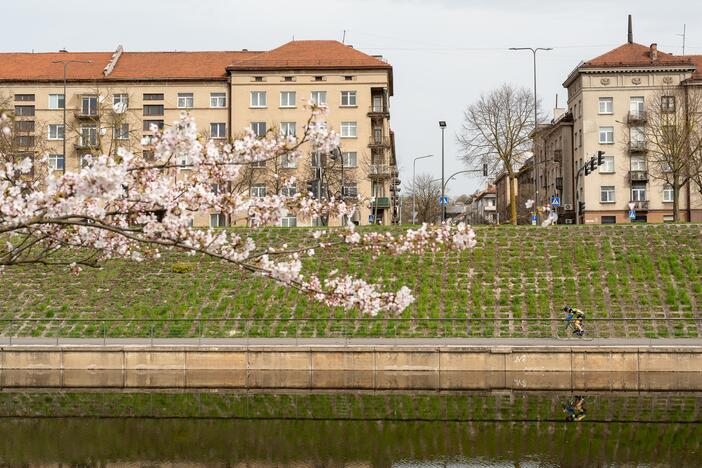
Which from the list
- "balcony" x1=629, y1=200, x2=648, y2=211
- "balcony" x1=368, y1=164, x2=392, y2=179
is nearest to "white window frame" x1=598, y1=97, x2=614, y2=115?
"balcony" x1=629, y1=200, x2=648, y2=211

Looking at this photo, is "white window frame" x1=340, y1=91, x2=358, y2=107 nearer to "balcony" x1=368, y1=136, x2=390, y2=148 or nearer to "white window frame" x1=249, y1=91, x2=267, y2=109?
"balcony" x1=368, y1=136, x2=390, y2=148

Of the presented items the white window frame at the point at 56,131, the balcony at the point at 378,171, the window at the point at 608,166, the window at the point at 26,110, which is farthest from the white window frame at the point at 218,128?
the window at the point at 608,166

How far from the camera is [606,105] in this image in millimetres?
87250

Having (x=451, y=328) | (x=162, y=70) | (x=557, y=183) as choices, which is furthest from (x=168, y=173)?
(x=557, y=183)

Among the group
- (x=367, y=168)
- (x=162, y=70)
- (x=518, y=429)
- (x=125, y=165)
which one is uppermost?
(x=162, y=70)

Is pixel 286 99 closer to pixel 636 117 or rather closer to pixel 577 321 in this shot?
pixel 636 117

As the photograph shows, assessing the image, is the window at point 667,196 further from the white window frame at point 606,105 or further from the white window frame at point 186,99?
the white window frame at point 186,99

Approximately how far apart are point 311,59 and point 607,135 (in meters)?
28.7

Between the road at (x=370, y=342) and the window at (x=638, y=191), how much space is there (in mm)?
54765

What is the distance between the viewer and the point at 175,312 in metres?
41.2

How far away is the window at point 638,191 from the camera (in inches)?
3425

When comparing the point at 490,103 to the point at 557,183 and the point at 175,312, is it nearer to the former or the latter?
the point at 557,183

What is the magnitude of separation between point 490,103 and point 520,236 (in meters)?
28.2

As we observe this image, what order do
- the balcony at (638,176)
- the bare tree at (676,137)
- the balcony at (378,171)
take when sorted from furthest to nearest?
the balcony at (638,176) → the balcony at (378,171) → the bare tree at (676,137)
